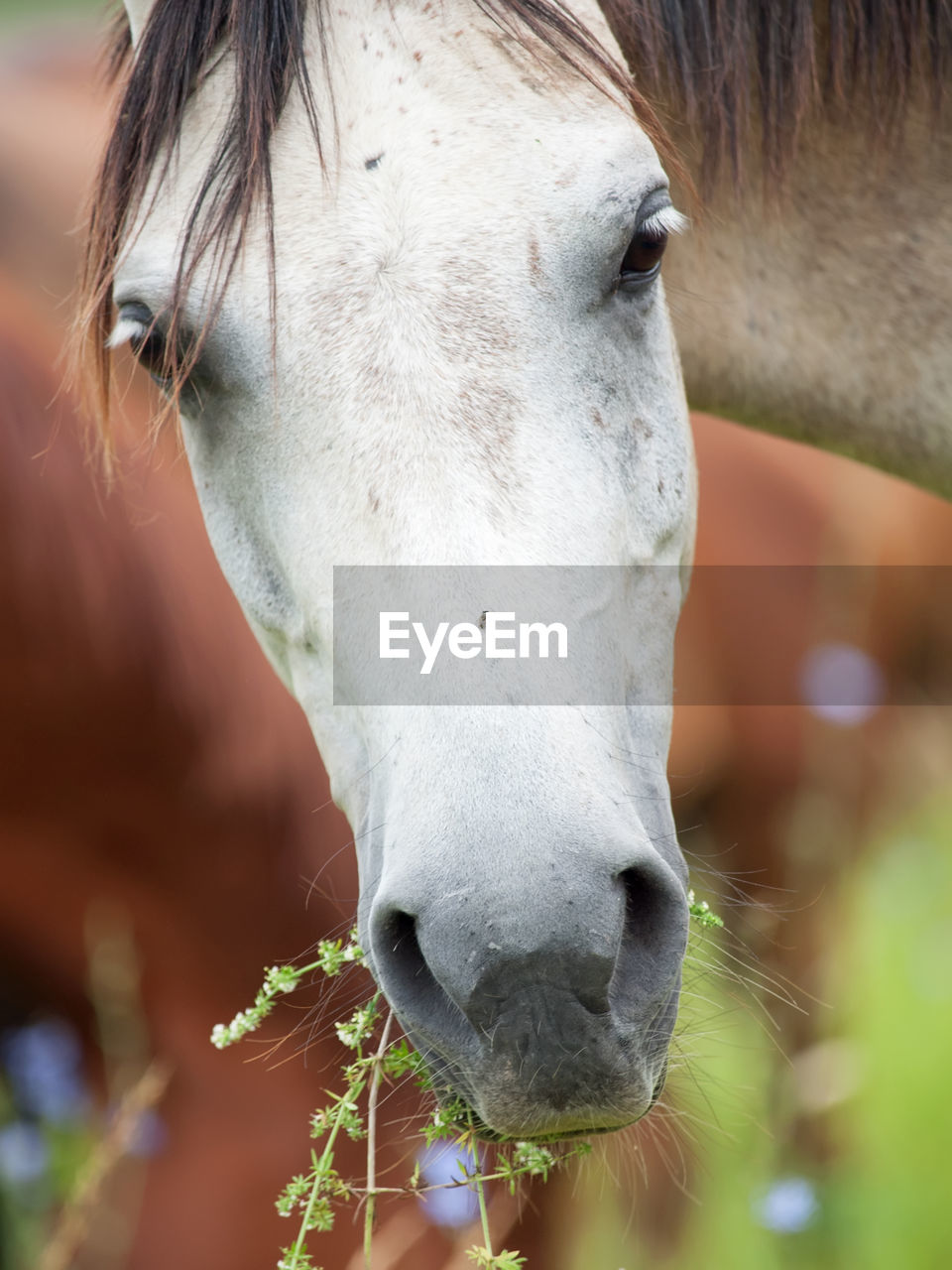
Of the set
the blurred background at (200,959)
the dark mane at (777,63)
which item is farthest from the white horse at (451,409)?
the blurred background at (200,959)

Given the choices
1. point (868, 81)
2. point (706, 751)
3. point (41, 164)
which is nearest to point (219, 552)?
point (868, 81)

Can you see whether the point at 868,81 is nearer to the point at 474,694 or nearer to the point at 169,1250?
the point at 474,694

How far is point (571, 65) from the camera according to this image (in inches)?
56.8

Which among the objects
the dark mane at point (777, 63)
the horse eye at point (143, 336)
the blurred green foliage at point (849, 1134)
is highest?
the dark mane at point (777, 63)

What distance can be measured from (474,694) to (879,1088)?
1.53 m

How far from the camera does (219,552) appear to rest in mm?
1591

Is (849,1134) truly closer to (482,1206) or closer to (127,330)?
(482,1206)

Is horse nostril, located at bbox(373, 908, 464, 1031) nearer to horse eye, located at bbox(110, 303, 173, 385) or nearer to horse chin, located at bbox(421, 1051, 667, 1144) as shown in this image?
horse chin, located at bbox(421, 1051, 667, 1144)

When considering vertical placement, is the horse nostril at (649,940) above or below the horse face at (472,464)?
below

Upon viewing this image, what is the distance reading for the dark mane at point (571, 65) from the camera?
139 centimetres

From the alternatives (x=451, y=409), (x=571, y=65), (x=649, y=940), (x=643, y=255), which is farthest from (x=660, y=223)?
(x=649, y=940)

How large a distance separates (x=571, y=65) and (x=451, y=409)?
0.50 m

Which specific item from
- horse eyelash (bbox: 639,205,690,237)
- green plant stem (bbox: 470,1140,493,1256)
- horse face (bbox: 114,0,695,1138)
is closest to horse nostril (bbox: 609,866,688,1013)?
horse face (bbox: 114,0,695,1138)
